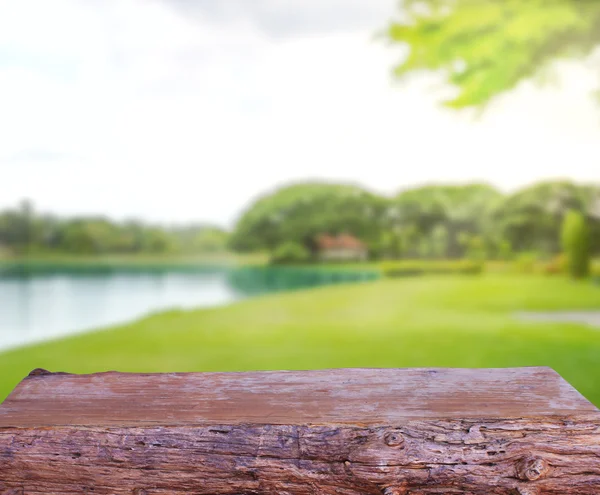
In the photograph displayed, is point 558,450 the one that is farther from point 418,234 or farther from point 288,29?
point 418,234

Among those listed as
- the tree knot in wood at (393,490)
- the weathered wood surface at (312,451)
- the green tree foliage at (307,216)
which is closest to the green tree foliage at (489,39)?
the green tree foliage at (307,216)

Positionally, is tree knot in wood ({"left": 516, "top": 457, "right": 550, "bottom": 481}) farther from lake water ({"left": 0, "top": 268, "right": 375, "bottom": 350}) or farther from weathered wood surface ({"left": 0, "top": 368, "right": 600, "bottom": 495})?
lake water ({"left": 0, "top": 268, "right": 375, "bottom": 350})

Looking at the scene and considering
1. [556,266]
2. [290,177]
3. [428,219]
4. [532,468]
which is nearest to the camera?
[532,468]

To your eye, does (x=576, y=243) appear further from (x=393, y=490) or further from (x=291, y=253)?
(x=393, y=490)

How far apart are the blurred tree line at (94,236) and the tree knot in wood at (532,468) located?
4075 mm

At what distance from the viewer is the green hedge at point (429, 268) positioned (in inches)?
197

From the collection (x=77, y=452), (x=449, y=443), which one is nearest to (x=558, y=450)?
(x=449, y=443)

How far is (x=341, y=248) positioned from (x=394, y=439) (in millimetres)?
4320

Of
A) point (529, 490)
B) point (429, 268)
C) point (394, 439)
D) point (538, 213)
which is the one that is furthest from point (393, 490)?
point (538, 213)

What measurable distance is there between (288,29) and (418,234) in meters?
2.12

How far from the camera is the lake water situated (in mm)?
4637

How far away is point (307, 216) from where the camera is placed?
509 centimetres

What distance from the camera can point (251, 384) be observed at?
112cm

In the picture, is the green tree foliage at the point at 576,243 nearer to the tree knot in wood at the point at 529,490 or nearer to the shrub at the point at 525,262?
the shrub at the point at 525,262
